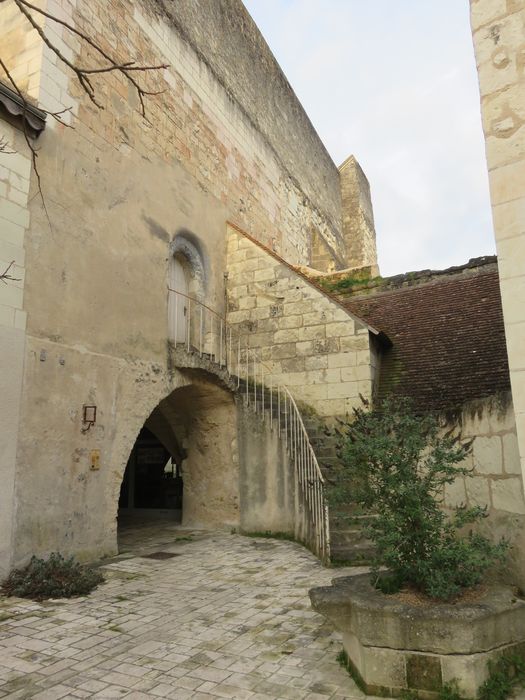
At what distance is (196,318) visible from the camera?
29.9ft

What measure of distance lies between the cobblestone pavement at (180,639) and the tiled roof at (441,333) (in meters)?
3.11

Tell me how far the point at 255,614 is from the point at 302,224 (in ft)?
39.3

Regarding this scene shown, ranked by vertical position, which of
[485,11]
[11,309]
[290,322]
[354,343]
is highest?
[485,11]

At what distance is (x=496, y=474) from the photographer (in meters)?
3.54

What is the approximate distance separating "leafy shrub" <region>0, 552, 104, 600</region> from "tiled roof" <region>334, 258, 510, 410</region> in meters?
4.67

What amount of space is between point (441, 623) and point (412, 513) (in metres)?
0.61

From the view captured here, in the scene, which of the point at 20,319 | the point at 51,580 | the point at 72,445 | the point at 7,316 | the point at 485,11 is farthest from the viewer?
the point at 72,445

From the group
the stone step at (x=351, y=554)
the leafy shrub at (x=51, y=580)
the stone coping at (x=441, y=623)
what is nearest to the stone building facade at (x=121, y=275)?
the leafy shrub at (x=51, y=580)

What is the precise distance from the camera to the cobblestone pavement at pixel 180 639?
115 inches

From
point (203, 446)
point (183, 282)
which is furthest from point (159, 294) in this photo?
point (203, 446)

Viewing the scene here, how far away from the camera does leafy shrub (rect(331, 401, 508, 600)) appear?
296cm

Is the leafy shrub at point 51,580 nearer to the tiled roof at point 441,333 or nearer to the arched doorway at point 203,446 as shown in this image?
the arched doorway at point 203,446

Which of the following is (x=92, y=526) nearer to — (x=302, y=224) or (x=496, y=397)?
(x=496, y=397)

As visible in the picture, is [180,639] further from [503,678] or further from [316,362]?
[316,362]
